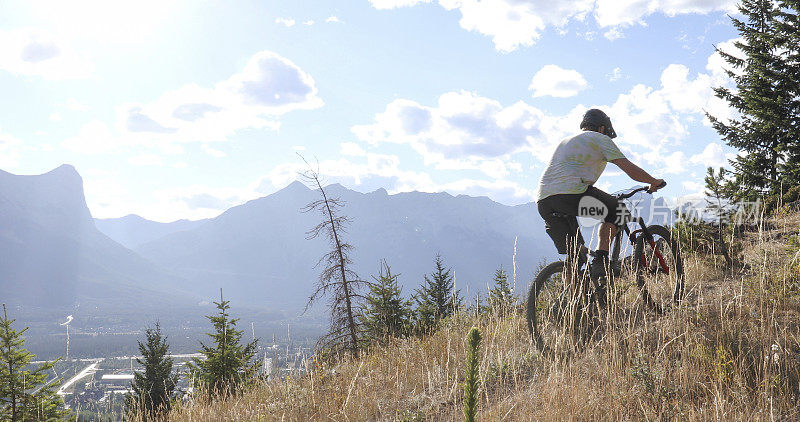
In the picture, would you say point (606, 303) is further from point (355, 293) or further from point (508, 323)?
point (355, 293)

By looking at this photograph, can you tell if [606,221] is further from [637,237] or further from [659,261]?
[659,261]

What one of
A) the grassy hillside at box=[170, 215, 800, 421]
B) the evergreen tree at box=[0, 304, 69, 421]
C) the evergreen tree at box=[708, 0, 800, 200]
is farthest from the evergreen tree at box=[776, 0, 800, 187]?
the evergreen tree at box=[0, 304, 69, 421]

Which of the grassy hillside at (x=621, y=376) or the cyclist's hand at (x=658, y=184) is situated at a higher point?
the cyclist's hand at (x=658, y=184)

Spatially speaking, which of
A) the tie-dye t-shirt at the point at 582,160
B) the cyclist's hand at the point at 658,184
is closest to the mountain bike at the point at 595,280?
the cyclist's hand at the point at 658,184

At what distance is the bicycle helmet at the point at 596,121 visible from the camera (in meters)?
5.06

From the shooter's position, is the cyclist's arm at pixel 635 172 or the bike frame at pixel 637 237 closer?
the cyclist's arm at pixel 635 172

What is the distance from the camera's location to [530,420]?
10.9ft

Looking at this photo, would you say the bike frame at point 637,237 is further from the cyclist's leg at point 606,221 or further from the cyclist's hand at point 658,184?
the cyclist's hand at point 658,184

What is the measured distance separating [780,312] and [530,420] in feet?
10.6

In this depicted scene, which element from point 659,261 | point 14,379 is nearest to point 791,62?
point 659,261

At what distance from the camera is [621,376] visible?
3.87 m

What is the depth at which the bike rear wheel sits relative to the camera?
5.09 meters

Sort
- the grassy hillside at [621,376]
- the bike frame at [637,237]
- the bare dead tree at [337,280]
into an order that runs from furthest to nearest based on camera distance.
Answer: the bare dead tree at [337,280]
the bike frame at [637,237]
the grassy hillside at [621,376]

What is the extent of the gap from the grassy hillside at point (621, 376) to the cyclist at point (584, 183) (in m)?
0.83
